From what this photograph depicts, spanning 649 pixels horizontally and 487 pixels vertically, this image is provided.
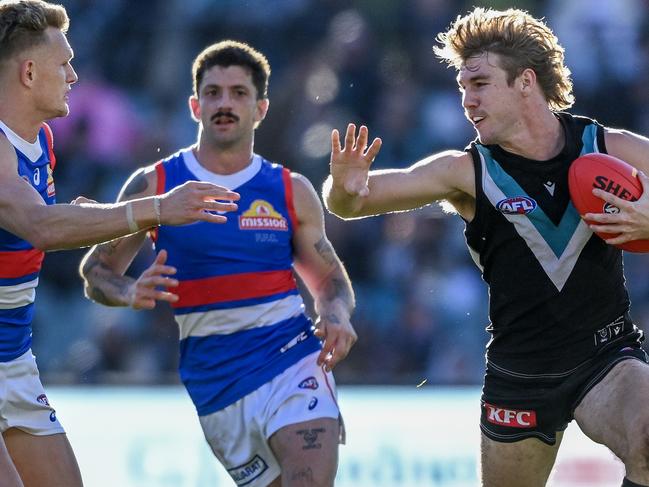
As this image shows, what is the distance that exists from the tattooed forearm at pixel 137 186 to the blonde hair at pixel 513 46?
166 cm

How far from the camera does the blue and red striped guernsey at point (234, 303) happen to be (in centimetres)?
625

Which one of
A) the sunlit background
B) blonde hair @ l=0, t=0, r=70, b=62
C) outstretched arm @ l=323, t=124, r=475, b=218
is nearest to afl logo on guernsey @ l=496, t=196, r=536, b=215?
outstretched arm @ l=323, t=124, r=475, b=218

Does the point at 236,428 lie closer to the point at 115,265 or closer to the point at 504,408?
the point at 115,265

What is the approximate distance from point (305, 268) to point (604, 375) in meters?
1.79

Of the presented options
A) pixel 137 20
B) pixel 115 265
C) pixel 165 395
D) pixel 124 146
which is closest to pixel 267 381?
pixel 115 265

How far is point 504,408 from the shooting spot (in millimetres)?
5574

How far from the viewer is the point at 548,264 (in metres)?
5.44

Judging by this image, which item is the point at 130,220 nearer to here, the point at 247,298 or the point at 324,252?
the point at 247,298

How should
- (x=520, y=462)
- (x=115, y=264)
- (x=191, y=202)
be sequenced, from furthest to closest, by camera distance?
1. (x=115, y=264)
2. (x=520, y=462)
3. (x=191, y=202)

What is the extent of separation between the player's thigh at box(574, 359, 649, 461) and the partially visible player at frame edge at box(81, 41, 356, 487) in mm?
1265

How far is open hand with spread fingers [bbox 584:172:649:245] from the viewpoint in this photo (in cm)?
509

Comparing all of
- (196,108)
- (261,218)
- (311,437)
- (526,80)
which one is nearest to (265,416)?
(311,437)

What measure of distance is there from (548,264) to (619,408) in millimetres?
705

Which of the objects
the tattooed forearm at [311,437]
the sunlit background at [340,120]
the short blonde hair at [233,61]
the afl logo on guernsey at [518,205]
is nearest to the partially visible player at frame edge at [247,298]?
the tattooed forearm at [311,437]
